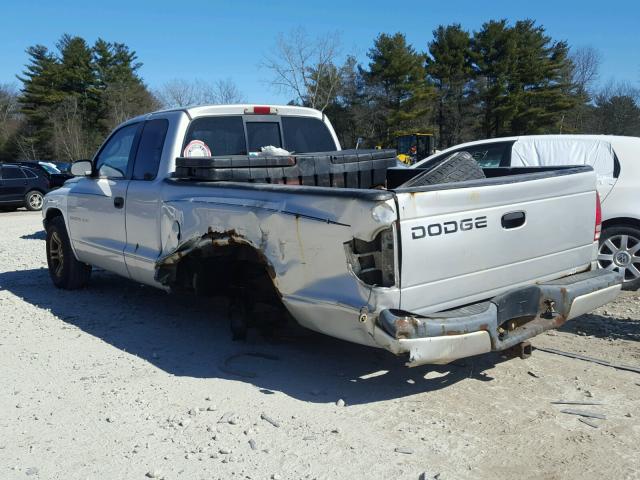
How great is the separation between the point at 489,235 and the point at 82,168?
4.64 meters

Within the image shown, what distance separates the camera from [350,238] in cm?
355

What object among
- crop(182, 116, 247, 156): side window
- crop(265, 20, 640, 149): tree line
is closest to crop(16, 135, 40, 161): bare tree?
crop(265, 20, 640, 149): tree line

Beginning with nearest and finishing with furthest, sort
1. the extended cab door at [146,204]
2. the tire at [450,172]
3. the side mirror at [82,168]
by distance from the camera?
the tire at [450,172], the extended cab door at [146,204], the side mirror at [82,168]

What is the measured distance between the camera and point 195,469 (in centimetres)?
320

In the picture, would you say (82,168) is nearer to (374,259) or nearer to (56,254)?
(56,254)

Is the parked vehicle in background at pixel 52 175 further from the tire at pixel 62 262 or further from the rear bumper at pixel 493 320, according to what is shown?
the rear bumper at pixel 493 320

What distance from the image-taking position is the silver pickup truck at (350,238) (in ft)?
11.5

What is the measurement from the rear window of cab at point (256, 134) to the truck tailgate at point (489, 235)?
2.71m

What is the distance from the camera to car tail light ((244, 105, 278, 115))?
5.91 metres

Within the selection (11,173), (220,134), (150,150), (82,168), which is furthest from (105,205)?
(11,173)

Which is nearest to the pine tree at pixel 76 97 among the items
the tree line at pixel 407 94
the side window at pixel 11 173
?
the tree line at pixel 407 94

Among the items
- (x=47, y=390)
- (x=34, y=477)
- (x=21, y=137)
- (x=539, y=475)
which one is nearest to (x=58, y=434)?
(x=34, y=477)

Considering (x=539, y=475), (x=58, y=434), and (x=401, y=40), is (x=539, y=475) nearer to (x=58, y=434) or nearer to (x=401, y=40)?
(x=58, y=434)

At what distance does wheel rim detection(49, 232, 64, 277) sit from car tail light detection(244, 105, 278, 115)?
307 cm
